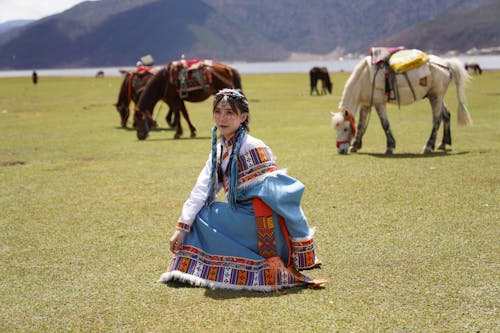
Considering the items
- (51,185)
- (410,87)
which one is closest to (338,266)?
(51,185)

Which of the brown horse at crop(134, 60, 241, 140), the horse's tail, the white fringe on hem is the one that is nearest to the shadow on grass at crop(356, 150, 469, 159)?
the horse's tail

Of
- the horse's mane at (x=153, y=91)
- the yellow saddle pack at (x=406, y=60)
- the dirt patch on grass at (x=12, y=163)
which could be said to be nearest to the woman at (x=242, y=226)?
the yellow saddle pack at (x=406, y=60)

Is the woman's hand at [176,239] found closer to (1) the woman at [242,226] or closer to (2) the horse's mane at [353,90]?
(1) the woman at [242,226]

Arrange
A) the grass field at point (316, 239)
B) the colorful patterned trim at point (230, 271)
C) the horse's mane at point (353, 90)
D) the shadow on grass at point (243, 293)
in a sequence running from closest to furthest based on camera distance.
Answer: the grass field at point (316, 239)
the shadow on grass at point (243, 293)
the colorful patterned trim at point (230, 271)
the horse's mane at point (353, 90)

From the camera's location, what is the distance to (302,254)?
4418 millimetres

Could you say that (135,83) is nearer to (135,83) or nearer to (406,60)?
(135,83)

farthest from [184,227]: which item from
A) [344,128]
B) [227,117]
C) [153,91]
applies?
[153,91]

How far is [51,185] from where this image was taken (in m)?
8.70

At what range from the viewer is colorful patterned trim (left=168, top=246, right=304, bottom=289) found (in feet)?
13.9

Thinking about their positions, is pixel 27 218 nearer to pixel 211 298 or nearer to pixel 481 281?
pixel 211 298

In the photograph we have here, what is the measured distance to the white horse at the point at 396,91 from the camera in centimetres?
1038

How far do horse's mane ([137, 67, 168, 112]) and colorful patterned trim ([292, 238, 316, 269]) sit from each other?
10.8 m

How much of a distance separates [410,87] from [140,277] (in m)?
6.97

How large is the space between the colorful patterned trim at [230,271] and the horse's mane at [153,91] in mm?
10722
